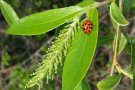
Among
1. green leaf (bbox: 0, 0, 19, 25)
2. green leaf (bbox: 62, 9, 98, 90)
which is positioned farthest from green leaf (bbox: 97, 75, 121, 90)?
green leaf (bbox: 0, 0, 19, 25)

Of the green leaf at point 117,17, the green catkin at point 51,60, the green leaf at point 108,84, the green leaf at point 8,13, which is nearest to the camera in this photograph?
the green catkin at point 51,60

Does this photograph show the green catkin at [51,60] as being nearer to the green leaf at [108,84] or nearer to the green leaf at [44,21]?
the green leaf at [44,21]

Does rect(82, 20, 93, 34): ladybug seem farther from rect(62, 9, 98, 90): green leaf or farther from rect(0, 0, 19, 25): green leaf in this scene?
rect(0, 0, 19, 25): green leaf

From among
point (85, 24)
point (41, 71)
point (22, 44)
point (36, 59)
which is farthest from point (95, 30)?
point (22, 44)

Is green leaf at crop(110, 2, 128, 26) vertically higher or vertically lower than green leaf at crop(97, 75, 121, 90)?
higher

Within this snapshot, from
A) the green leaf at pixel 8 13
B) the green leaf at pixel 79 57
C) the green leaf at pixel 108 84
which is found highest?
the green leaf at pixel 8 13

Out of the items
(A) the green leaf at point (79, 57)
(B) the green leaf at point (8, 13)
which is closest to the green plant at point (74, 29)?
(A) the green leaf at point (79, 57)
